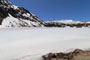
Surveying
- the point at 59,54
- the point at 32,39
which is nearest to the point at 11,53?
the point at 32,39

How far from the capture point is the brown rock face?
1.55 m

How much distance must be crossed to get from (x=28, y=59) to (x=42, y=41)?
382 mm

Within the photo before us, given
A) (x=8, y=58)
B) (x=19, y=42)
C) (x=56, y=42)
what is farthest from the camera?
(x=56, y=42)

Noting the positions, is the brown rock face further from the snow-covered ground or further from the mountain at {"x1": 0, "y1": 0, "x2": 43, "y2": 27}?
the mountain at {"x1": 0, "y1": 0, "x2": 43, "y2": 27}

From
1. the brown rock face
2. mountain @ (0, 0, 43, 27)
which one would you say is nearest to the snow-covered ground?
the brown rock face

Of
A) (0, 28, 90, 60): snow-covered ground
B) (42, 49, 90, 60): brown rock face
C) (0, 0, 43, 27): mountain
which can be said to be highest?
(0, 0, 43, 27): mountain

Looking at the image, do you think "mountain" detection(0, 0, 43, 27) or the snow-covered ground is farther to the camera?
"mountain" detection(0, 0, 43, 27)

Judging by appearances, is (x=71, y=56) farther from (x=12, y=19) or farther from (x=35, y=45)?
(x=12, y=19)

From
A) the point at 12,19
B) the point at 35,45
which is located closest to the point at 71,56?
the point at 35,45

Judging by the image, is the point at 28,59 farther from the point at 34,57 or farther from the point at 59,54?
the point at 59,54

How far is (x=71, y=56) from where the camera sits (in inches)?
62.2

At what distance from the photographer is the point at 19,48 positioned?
1.63 meters

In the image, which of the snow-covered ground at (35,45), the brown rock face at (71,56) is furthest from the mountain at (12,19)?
the brown rock face at (71,56)

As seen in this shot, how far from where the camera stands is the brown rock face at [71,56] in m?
1.55
